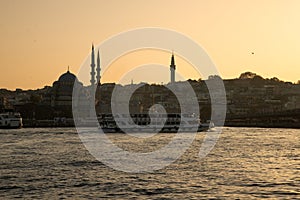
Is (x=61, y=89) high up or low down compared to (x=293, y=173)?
up

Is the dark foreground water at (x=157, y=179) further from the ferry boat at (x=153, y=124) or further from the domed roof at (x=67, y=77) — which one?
the domed roof at (x=67, y=77)

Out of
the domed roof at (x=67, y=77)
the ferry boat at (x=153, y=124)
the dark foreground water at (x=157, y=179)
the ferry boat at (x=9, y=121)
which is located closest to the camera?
the dark foreground water at (x=157, y=179)

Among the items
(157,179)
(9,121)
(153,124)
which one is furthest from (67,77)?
(157,179)

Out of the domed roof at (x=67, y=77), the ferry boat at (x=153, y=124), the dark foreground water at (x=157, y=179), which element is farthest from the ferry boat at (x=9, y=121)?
the dark foreground water at (x=157, y=179)

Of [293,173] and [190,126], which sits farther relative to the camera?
[190,126]

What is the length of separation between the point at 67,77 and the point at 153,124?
3217 inches

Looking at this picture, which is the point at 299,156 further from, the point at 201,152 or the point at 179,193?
the point at 179,193

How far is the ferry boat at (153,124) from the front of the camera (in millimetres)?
88938

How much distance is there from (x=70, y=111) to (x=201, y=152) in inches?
4728

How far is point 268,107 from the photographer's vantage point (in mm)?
167375

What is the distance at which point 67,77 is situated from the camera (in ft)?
555

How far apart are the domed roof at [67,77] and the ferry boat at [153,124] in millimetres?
76800

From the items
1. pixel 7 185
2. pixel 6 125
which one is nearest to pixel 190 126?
pixel 6 125

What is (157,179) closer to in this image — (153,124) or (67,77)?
(153,124)
